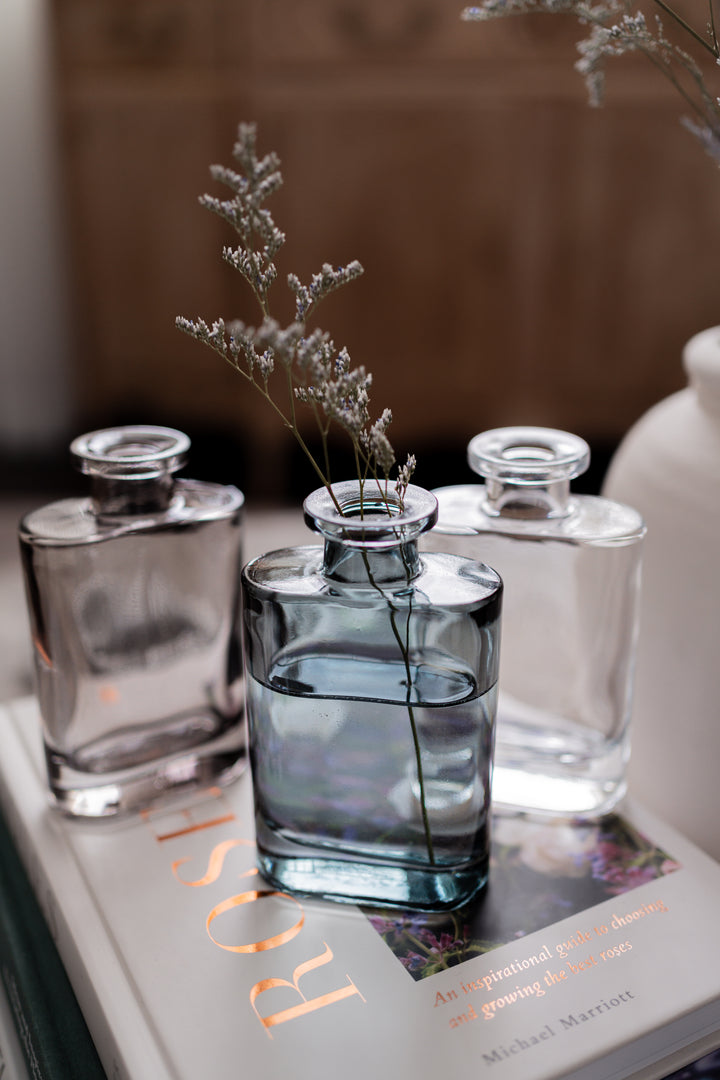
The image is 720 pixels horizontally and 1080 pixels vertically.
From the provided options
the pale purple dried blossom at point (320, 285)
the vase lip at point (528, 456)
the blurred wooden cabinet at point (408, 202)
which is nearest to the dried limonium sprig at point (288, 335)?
the pale purple dried blossom at point (320, 285)

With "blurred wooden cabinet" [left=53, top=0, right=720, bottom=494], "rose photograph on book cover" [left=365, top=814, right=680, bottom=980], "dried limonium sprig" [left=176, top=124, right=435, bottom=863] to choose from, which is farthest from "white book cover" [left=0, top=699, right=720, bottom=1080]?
"blurred wooden cabinet" [left=53, top=0, right=720, bottom=494]

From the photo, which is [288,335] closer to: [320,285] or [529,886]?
[320,285]

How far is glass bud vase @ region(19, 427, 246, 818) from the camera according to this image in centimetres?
59

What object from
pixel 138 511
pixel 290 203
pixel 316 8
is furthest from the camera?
pixel 290 203

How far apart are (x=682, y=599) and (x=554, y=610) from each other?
0.08m

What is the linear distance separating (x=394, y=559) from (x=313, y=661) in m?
0.07

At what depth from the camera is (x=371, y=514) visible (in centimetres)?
51

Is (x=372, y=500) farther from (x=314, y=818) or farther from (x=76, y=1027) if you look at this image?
(x=76, y=1027)

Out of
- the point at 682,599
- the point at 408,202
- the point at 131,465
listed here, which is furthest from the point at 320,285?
the point at 408,202

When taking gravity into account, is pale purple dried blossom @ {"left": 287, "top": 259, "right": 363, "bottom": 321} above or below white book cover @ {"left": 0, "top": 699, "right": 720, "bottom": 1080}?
above

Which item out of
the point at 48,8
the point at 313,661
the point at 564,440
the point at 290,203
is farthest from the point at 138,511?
the point at 48,8

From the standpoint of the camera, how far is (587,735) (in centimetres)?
63

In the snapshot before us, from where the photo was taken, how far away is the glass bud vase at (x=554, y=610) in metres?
0.60

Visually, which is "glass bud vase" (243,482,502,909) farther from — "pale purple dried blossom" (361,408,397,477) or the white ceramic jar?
the white ceramic jar
